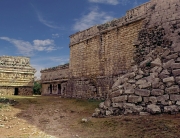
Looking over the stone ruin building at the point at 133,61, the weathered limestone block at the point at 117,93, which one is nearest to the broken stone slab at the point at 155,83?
the stone ruin building at the point at 133,61

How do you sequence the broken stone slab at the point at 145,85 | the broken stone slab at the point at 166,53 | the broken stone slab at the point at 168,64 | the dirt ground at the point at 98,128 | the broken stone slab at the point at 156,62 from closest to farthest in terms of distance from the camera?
the dirt ground at the point at 98,128, the broken stone slab at the point at 145,85, the broken stone slab at the point at 168,64, the broken stone slab at the point at 156,62, the broken stone slab at the point at 166,53

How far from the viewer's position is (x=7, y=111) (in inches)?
393

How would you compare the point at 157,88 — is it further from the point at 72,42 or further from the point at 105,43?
the point at 72,42

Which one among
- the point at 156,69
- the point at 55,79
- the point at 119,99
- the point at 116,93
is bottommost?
the point at 119,99

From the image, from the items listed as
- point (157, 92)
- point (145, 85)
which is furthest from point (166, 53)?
point (157, 92)

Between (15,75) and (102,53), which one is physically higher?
(102,53)

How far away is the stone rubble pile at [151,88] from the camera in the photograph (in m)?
7.11

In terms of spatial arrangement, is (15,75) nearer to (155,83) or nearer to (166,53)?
(166,53)

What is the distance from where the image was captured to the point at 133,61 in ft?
35.8

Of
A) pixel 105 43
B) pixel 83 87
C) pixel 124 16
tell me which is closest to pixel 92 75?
pixel 83 87

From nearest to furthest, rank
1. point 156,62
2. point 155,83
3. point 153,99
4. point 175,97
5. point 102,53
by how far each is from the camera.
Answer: point 175,97, point 153,99, point 155,83, point 156,62, point 102,53

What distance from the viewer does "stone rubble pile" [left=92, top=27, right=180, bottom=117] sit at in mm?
7105

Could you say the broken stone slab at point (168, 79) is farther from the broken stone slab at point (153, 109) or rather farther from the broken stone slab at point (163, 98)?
the broken stone slab at point (153, 109)

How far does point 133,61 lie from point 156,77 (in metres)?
3.23
